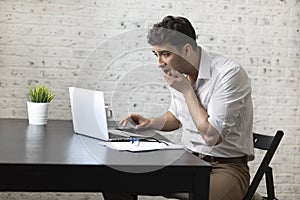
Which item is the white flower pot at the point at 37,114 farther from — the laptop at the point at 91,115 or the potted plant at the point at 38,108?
the laptop at the point at 91,115

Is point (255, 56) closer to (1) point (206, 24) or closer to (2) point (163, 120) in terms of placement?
(1) point (206, 24)

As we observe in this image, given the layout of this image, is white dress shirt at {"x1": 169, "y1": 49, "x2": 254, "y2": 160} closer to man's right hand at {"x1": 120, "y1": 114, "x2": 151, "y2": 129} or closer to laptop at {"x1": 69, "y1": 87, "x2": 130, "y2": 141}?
man's right hand at {"x1": 120, "y1": 114, "x2": 151, "y2": 129}

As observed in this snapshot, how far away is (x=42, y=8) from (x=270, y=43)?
5.59 feet

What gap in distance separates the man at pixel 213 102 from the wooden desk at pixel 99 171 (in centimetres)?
45

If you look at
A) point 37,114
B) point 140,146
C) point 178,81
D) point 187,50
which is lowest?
point 37,114

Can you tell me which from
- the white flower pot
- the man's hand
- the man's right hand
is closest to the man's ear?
the man's hand

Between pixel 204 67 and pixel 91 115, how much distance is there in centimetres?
63

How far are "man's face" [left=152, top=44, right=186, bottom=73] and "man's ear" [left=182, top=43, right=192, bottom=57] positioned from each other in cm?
3

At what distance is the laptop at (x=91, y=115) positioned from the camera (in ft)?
7.92

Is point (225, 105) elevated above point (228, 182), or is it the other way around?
point (225, 105)

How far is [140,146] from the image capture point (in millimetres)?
2299

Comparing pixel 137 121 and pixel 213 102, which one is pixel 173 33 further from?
pixel 137 121

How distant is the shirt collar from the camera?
2.71 m

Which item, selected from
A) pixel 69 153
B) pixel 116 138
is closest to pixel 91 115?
pixel 116 138
